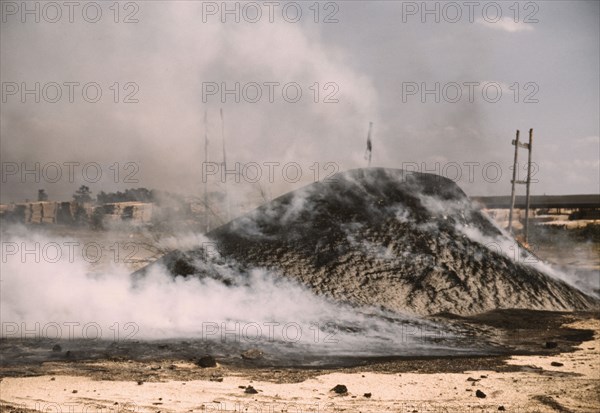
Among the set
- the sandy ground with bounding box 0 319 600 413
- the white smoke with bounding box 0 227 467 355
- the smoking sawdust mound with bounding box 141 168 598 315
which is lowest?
the sandy ground with bounding box 0 319 600 413

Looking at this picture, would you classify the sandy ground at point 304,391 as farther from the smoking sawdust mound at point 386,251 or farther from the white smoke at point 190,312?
the smoking sawdust mound at point 386,251

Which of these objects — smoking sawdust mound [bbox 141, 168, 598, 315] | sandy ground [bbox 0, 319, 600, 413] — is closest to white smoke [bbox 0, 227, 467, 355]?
smoking sawdust mound [bbox 141, 168, 598, 315]

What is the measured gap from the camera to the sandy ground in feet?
16.7

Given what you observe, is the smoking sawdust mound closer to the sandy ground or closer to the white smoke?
the white smoke

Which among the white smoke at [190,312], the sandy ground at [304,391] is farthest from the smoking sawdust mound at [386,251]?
the sandy ground at [304,391]

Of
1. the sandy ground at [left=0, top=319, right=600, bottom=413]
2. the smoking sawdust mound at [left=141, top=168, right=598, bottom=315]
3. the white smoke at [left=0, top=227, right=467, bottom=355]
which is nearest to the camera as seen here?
the sandy ground at [left=0, top=319, right=600, bottom=413]

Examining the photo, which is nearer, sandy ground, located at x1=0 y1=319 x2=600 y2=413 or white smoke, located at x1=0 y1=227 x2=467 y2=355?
sandy ground, located at x1=0 y1=319 x2=600 y2=413

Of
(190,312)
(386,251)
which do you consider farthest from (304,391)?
(386,251)

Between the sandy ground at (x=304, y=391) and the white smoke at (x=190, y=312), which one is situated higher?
the white smoke at (x=190, y=312)

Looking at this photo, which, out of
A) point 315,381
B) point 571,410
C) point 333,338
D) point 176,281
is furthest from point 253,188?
point 571,410

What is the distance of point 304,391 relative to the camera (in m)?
5.58

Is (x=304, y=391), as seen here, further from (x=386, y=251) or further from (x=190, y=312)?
(x=386, y=251)

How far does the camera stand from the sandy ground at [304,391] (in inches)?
200

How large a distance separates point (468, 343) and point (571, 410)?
3.07 metres
